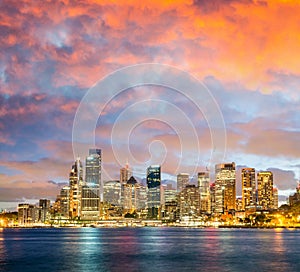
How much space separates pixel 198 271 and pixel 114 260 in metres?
18.8

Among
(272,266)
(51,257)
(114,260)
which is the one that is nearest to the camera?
(272,266)

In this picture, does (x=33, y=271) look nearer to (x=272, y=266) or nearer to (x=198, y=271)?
(x=198, y=271)

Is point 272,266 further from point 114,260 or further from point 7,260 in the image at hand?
point 7,260

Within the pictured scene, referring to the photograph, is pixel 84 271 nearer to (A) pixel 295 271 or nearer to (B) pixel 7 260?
(B) pixel 7 260

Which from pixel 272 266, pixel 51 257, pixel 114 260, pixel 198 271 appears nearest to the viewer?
pixel 198 271

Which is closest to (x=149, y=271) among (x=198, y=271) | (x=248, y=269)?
(x=198, y=271)

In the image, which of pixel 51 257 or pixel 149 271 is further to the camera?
pixel 51 257

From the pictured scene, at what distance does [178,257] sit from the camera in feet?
268

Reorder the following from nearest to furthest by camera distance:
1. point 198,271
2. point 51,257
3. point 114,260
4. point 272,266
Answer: point 198,271
point 272,266
point 114,260
point 51,257

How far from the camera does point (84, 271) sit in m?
64.2

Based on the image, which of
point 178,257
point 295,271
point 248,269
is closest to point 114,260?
point 178,257

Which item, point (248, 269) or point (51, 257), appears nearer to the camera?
point (248, 269)

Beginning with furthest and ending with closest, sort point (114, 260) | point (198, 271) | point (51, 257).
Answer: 1. point (51, 257)
2. point (114, 260)
3. point (198, 271)

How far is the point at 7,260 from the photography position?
78.1 metres
